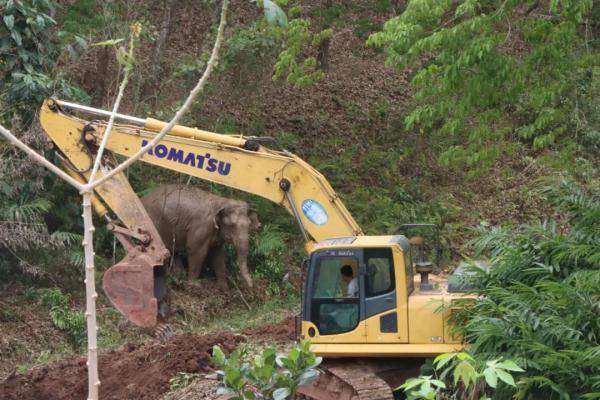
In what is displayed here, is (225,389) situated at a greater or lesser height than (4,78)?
lesser

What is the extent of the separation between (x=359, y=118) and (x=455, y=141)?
221cm

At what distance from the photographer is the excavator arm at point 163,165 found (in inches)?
469

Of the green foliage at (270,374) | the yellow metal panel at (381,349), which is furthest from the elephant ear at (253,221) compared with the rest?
the green foliage at (270,374)

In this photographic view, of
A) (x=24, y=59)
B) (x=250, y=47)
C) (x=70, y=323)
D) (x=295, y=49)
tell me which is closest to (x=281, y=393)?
(x=70, y=323)

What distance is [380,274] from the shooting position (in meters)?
9.48

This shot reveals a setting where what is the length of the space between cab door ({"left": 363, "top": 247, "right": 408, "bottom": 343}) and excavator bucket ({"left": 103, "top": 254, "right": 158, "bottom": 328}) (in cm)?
A: 353

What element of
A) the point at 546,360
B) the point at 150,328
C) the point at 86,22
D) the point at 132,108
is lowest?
the point at 150,328

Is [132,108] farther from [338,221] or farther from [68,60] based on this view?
[338,221]

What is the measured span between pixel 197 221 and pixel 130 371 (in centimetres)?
488

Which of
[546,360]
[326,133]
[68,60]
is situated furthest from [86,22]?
[546,360]

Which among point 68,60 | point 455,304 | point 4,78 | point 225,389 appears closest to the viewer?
point 225,389

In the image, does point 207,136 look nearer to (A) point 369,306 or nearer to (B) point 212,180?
(B) point 212,180

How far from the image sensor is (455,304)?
906cm

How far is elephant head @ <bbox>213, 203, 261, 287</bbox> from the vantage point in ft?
49.9
